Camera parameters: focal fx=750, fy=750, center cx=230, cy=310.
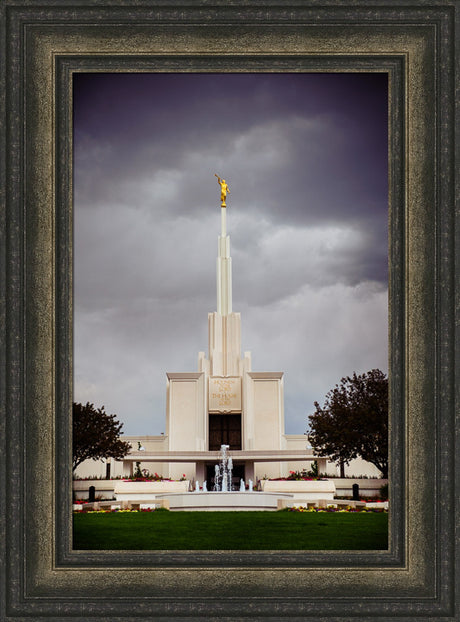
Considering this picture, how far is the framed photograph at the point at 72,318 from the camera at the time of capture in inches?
303

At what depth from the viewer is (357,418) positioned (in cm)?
1900

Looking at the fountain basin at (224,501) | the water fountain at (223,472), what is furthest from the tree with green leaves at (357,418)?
the water fountain at (223,472)

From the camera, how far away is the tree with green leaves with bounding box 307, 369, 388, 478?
1805 cm

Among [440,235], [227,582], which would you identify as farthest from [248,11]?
[227,582]

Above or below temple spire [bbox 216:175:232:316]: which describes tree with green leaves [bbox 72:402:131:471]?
below

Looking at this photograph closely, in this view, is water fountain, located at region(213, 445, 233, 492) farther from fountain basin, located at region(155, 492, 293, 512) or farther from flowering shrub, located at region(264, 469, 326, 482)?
fountain basin, located at region(155, 492, 293, 512)

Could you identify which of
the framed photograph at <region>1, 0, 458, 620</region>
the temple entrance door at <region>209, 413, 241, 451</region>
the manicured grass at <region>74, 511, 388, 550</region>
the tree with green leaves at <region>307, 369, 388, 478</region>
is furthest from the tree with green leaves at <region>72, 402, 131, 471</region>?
the temple entrance door at <region>209, 413, 241, 451</region>

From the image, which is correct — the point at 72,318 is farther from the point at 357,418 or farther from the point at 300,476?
the point at 300,476

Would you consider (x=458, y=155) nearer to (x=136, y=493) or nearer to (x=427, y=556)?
(x=427, y=556)

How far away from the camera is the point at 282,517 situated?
14695 mm

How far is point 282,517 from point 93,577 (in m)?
7.45

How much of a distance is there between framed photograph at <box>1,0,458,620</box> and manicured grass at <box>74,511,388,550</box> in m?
0.66

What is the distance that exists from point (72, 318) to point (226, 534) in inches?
215

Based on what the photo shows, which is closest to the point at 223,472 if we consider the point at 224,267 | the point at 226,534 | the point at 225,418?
the point at 225,418
